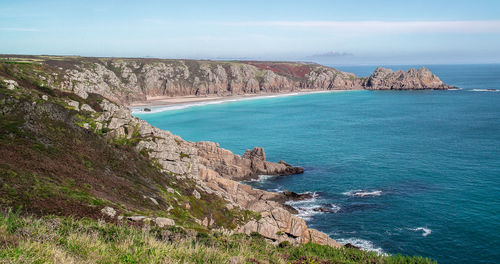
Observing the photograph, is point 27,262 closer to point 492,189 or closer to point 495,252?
point 495,252

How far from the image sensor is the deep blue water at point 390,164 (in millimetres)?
41031

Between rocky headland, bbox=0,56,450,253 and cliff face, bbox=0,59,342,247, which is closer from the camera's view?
cliff face, bbox=0,59,342,247

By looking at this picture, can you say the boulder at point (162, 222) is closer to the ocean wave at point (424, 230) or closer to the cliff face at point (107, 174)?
the cliff face at point (107, 174)

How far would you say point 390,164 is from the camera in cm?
6738

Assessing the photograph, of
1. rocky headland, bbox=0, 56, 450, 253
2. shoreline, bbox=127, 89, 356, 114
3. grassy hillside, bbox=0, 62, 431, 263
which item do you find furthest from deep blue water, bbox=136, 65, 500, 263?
grassy hillside, bbox=0, 62, 431, 263

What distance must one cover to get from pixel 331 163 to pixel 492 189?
87.4 ft

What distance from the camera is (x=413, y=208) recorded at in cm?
A: 4778

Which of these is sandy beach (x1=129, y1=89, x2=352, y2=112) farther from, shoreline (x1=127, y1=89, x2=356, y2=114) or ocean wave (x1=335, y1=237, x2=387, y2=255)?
ocean wave (x1=335, y1=237, x2=387, y2=255)

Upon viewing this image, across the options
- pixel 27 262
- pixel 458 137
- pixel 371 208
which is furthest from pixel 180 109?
pixel 27 262

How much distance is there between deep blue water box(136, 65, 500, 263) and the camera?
4103 cm

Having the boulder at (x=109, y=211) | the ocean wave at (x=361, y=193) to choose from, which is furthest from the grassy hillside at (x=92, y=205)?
the ocean wave at (x=361, y=193)

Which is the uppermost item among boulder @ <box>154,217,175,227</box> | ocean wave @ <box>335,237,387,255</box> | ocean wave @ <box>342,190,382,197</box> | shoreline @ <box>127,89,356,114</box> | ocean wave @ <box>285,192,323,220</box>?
boulder @ <box>154,217,175,227</box>

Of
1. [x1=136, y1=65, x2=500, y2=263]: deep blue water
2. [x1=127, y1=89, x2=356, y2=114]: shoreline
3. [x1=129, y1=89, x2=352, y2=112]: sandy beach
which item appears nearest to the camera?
[x1=136, y1=65, x2=500, y2=263]: deep blue water

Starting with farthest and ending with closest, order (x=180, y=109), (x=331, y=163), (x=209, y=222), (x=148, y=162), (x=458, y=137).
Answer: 1. (x=180, y=109)
2. (x=458, y=137)
3. (x=331, y=163)
4. (x=148, y=162)
5. (x=209, y=222)
